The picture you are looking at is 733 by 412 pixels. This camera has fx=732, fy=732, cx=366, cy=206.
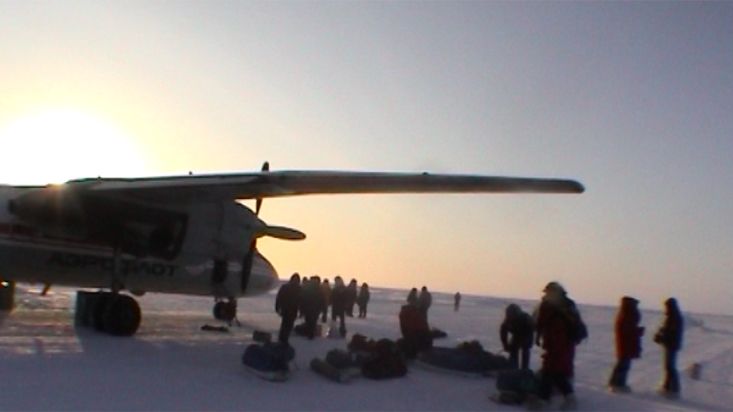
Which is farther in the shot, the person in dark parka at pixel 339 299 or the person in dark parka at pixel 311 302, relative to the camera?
the person in dark parka at pixel 339 299

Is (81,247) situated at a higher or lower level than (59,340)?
higher

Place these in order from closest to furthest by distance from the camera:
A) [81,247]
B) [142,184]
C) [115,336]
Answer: [142,184] < [115,336] < [81,247]

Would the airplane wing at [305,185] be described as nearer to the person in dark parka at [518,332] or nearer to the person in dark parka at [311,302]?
the person in dark parka at [518,332]

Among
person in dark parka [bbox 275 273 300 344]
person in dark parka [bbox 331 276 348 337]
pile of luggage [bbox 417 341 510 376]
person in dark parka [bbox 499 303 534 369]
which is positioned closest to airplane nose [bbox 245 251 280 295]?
person in dark parka [bbox 331 276 348 337]

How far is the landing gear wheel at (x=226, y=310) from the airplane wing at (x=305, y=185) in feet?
21.7

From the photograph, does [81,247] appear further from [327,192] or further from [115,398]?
[115,398]

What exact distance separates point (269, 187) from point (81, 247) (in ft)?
19.0

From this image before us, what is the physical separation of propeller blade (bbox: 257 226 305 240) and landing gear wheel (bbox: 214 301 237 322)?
108 inches

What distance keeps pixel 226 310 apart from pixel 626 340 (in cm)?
1133

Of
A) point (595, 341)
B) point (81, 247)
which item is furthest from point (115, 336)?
point (595, 341)

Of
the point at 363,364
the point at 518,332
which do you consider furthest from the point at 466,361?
the point at 363,364

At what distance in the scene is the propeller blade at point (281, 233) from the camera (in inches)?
714

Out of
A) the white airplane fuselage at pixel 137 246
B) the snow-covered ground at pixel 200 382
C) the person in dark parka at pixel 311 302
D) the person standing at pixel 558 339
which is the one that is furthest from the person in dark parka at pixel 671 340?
the white airplane fuselage at pixel 137 246

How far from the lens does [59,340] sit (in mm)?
13797
